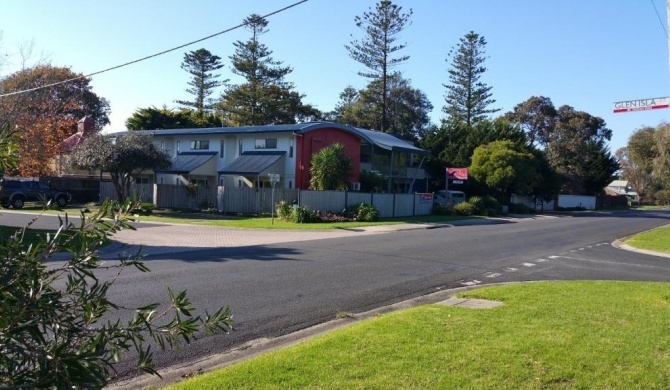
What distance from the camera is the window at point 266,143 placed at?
39.6m

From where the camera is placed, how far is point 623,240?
84.2ft

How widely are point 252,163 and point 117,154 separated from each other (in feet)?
28.6

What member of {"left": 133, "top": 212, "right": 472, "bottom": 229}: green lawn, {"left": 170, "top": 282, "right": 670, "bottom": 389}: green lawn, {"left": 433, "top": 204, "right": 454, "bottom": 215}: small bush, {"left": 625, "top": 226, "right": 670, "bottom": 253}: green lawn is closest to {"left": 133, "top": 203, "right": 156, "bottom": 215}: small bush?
{"left": 170, "top": 282, "right": 670, "bottom": 389}: green lawn

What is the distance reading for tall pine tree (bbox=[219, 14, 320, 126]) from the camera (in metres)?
63.8

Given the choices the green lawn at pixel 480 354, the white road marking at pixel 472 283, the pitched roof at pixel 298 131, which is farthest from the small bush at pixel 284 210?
the green lawn at pixel 480 354

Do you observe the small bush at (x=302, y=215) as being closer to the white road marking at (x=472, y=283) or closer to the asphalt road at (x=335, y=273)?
the asphalt road at (x=335, y=273)

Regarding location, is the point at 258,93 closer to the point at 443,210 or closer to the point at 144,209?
the point at 443,210

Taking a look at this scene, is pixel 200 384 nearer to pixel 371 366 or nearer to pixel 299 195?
pixel 371 366

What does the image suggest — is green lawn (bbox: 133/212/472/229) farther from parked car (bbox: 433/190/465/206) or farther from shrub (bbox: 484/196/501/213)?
shrub (bbox: 484/196/501/213)

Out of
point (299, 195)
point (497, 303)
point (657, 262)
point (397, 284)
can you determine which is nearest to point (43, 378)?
point (497, 303)

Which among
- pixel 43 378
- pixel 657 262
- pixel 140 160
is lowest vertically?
pixel 657 262

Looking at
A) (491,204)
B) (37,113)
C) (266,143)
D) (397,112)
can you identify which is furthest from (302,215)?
(397,112)

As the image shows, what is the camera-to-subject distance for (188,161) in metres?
42.6

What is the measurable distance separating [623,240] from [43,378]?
27.5 meters
